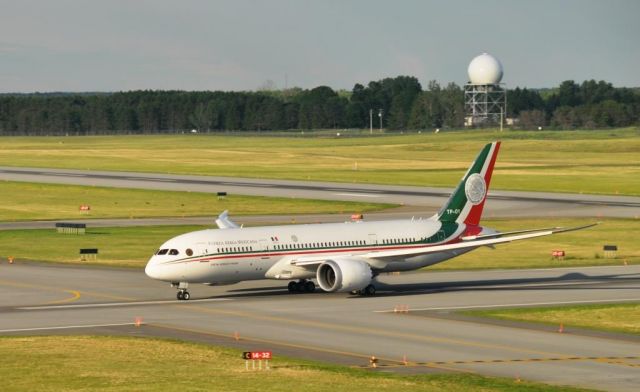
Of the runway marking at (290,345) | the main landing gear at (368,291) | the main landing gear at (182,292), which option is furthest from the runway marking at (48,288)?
the main landing gear at (368,291)

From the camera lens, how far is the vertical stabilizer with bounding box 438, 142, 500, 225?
242 ft

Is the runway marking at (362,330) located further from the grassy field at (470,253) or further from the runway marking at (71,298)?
the grassy field at (470,253)

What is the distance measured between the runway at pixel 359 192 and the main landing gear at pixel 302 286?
46.1 m

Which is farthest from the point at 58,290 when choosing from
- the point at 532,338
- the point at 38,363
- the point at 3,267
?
the point at 532,338

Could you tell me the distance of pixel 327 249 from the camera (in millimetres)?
69188

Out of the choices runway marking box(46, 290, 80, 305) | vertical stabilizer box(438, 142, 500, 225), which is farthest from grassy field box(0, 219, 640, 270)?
runway marking box(46, 290, 80, 305)

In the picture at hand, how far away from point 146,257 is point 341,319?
100 feet

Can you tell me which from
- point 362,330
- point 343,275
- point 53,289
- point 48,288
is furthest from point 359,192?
point 362,330

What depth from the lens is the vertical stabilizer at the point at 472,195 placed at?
2899 inches

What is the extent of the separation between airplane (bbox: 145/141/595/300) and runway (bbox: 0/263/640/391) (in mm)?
1265

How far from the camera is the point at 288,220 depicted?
11300cm

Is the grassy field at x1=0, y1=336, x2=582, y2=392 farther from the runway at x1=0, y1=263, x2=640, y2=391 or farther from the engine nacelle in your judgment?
the engine nacelle

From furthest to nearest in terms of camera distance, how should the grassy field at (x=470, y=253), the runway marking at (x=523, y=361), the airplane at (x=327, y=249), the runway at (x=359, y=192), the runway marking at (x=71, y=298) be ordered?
1. the runway at (x=359, y=192)
2. the grassy field at (x=470, y=253)
3. the runway marking at (x=71, y=298)
4. the airplane at (x=327, y=249)
5. the runway marking at (x=523, y=361)

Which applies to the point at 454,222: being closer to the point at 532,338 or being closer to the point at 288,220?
the point at 532,338
